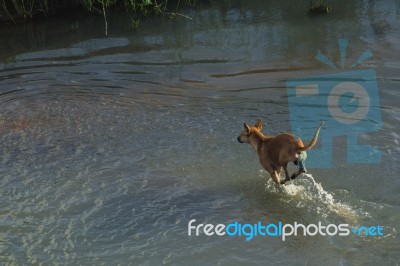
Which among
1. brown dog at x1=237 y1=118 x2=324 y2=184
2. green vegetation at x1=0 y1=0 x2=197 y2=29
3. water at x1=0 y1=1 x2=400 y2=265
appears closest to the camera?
water at x1=0 y1=1 x2=400 y2=265

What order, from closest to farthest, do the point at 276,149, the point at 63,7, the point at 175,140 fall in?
1. the point at 276,149
2. the point at 175,140
3. the point at 63,7

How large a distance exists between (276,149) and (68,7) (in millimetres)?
8006

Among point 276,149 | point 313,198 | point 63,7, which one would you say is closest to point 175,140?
point 276,149

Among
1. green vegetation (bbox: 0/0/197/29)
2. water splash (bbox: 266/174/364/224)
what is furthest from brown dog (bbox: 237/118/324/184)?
green vegetation (bbox: 0/0/197/29)

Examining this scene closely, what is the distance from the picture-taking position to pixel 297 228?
5797 millimetres

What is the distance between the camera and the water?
224 inches

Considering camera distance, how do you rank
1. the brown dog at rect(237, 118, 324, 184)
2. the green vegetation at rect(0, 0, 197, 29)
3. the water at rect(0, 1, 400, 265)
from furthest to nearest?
the green vegetation at rect(0, 0, 197, 29) → the brown dog at rect(237, 118, 324, 184) → the water at rect(0, 1, 400, 265)

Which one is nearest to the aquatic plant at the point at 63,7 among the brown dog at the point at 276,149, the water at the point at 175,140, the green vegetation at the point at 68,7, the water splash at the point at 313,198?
the green vegetation at the point at 68,7

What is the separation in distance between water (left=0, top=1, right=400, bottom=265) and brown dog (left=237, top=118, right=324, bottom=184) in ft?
1.02

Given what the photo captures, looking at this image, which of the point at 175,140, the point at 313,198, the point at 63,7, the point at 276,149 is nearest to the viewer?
the point at 276,149

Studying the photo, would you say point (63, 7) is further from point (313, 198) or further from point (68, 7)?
point (313, 198)

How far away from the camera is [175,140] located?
7.66m

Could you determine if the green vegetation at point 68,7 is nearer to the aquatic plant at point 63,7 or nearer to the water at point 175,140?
the aquatic plant at point 63,7

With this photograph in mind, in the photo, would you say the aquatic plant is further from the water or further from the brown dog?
the brown dog
